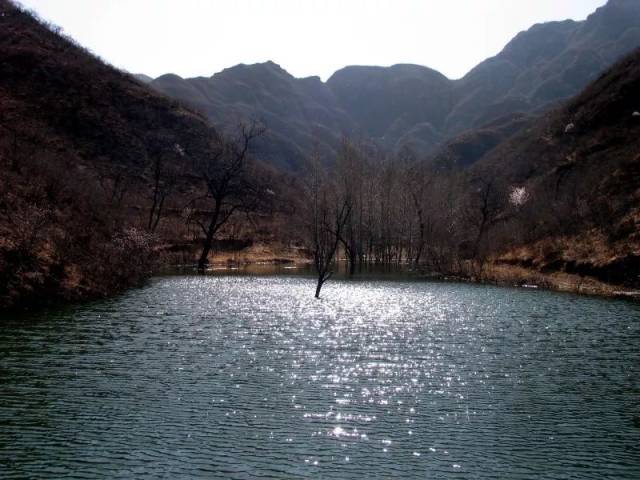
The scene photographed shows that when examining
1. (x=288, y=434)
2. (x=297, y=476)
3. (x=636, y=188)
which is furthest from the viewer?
(x=636, y=188)

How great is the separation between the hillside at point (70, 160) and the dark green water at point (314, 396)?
598cm

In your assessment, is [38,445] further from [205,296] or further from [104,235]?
[104,235]

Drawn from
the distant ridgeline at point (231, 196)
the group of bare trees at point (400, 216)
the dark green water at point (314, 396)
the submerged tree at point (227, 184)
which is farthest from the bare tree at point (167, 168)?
the dark green water at point (314, 396)

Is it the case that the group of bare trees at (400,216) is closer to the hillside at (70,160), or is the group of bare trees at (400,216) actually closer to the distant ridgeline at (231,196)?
the distant ridgeline at (231,196)

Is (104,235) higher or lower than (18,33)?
lower

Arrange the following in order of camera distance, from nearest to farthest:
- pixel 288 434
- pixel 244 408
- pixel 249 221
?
pixel 288 434, pixel 244 408, pixel 249 221

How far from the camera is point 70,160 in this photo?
8388cm

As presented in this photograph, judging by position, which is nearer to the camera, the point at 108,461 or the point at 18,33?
the point at 108,461

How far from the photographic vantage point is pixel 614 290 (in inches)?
1784

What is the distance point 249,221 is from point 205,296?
6217cm

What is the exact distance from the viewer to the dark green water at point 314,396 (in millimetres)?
12047

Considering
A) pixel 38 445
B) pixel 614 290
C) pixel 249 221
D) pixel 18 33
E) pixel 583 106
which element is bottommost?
pixel 38 445

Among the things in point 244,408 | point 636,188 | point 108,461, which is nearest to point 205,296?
point 244,408

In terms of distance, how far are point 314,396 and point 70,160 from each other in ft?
260
